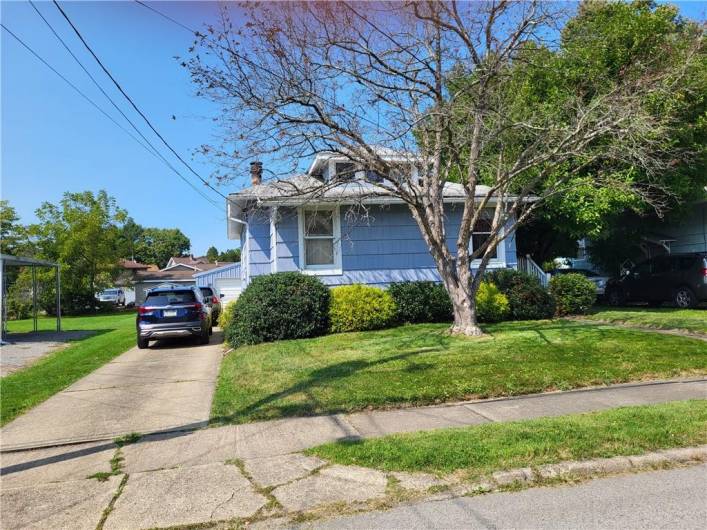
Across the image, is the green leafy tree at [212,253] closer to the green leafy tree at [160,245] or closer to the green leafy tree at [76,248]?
the green leafy tree at [160,245]

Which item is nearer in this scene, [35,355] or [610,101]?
[610,101]

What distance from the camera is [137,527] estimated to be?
3725 millimetres

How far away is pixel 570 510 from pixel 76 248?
121 ft

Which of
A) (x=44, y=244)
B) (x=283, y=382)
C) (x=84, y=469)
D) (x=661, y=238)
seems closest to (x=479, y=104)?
(x=283, y=382)

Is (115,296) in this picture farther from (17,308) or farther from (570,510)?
(570,510)

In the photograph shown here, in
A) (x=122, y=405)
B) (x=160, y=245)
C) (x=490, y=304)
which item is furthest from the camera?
(x=160, y=245)

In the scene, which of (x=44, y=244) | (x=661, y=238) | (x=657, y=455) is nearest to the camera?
(x=657, y=455)

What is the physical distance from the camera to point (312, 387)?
731cm

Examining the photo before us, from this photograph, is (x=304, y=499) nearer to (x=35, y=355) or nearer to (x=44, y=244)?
(x=35, y=355)

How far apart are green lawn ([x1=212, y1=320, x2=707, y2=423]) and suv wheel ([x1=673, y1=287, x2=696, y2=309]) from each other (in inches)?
264

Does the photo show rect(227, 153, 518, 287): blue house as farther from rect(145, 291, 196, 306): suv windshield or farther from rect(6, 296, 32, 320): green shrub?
rect(6, 296, 32, 320): green shrub

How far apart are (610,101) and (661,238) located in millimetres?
15847

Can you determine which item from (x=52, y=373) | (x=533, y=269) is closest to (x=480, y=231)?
(x=533, y=269)

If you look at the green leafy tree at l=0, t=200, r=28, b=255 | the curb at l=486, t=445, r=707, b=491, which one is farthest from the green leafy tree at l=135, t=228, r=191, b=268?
the curb at l=486, t=445, r=707, b=491
